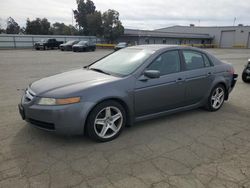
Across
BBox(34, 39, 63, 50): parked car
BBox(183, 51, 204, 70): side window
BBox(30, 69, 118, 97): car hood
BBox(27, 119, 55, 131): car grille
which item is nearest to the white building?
BBox(34, 39, 63, 50): parked car

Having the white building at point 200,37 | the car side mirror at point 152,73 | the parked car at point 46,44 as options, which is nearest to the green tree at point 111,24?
the white building at point 200,37

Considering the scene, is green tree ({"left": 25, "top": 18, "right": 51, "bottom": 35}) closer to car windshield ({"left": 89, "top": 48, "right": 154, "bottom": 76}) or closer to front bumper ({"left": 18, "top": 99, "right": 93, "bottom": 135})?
car windshield ({"left": 89, "top": 48, "right": 154, "bottom": 76})

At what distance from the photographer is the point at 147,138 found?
11.6 feet

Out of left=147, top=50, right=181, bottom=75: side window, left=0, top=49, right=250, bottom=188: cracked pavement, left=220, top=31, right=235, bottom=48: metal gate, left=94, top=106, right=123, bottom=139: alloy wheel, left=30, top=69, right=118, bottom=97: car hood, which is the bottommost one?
left=0, top=49, right=250, bottom=188: cracked pavement

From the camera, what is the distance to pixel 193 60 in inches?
177

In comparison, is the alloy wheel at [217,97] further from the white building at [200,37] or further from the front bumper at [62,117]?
the white building at [200,37]

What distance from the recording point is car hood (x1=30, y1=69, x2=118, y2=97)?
317 centimetres

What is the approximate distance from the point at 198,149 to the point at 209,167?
1.49 feet

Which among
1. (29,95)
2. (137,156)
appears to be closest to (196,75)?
(137,156)

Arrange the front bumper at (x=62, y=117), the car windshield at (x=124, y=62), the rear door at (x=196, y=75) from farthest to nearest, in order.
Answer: the rear door at (x=196, y=75) → the car windshield at (x=124, y=62) → the front bumper at (x=62, y=117)

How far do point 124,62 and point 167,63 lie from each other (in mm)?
827

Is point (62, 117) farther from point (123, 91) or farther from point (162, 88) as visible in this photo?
point (162, 88)

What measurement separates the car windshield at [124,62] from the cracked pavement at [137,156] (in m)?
1.10

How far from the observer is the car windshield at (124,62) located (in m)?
3.76
